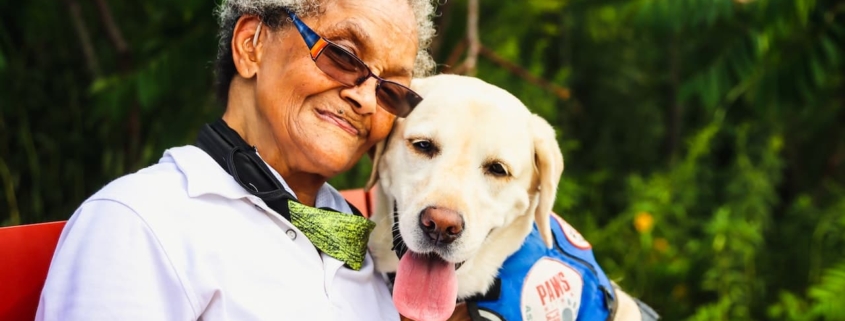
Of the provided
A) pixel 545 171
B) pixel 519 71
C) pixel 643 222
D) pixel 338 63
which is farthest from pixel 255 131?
pixel 643 222

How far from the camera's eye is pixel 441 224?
1870mm

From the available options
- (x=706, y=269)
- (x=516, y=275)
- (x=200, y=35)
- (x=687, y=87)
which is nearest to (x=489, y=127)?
(x=516, y=275)

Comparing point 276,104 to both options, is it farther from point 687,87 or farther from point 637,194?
point 637,194

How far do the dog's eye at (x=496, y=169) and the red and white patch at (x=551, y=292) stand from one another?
307 millimetres

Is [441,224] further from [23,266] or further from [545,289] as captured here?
[23,266]

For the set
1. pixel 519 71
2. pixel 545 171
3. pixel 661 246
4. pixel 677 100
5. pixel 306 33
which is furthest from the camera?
pixel 677 100

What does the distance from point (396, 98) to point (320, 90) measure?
25 cm

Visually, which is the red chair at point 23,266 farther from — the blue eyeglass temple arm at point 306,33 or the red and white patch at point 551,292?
the red and white patch at point 551,292

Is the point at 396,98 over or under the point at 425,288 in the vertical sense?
over

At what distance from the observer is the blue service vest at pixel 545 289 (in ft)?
6.64

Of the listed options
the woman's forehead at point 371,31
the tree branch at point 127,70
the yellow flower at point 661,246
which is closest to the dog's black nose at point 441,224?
the woman's forehead at point 371,31

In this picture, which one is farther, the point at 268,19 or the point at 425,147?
the point at 425,147

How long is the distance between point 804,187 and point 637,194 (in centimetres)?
259

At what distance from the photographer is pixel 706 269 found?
4500 millimetres
